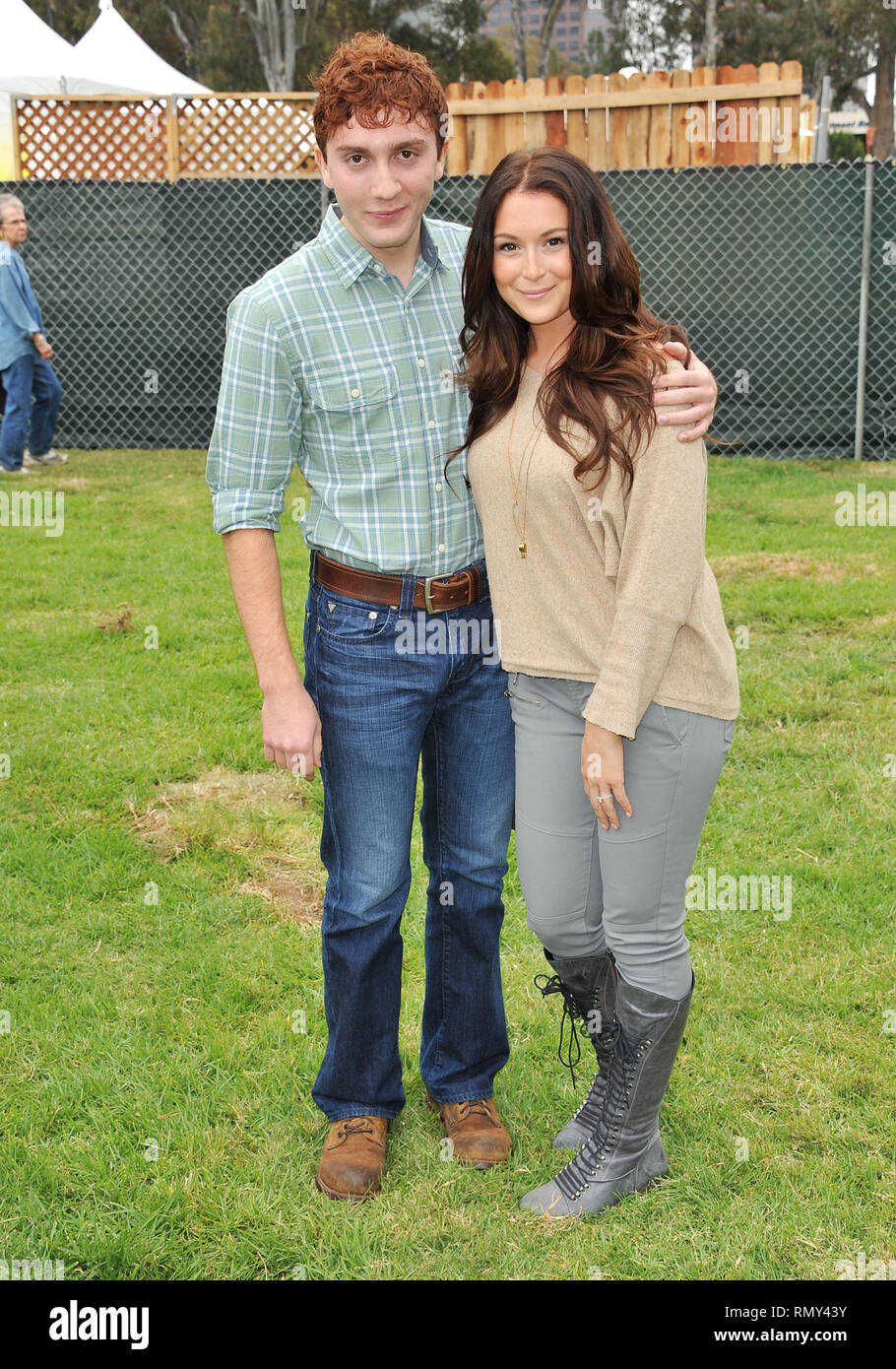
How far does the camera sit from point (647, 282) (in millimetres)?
9984

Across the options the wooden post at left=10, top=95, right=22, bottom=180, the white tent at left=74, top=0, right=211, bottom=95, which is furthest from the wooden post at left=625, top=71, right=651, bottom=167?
the white tent at left=74, top=0, right=211, bottom=95


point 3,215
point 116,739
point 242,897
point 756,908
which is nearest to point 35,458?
point 3,215

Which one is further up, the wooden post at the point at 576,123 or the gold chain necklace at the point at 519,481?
the wooden post at the point at 576,123

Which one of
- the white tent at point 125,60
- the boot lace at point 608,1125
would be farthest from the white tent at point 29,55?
the boot lace at point 608,1125

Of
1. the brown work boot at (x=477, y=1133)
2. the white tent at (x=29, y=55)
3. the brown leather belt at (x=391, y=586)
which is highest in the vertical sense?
the white tent at (x=29, y=55)

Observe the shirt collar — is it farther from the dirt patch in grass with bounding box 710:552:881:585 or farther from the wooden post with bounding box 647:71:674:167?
the wooden post with bounding box 647:71:674:167

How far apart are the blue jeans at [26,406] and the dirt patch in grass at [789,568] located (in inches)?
221

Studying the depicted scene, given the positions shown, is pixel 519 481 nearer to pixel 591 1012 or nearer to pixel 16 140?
pixel 591 1012

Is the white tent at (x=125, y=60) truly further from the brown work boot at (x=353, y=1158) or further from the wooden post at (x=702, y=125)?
the brown work boot at (x=353, y=1158)

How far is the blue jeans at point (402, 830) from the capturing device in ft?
8.49

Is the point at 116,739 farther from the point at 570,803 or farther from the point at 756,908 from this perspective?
the point at 570,803

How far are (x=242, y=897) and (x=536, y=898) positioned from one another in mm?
1647

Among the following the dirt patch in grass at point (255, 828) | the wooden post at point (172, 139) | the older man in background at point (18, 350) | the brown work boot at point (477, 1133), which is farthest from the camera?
the wooden post at point (172, 139)

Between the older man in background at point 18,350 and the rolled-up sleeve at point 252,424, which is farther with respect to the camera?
the older man in background at point 18,350
